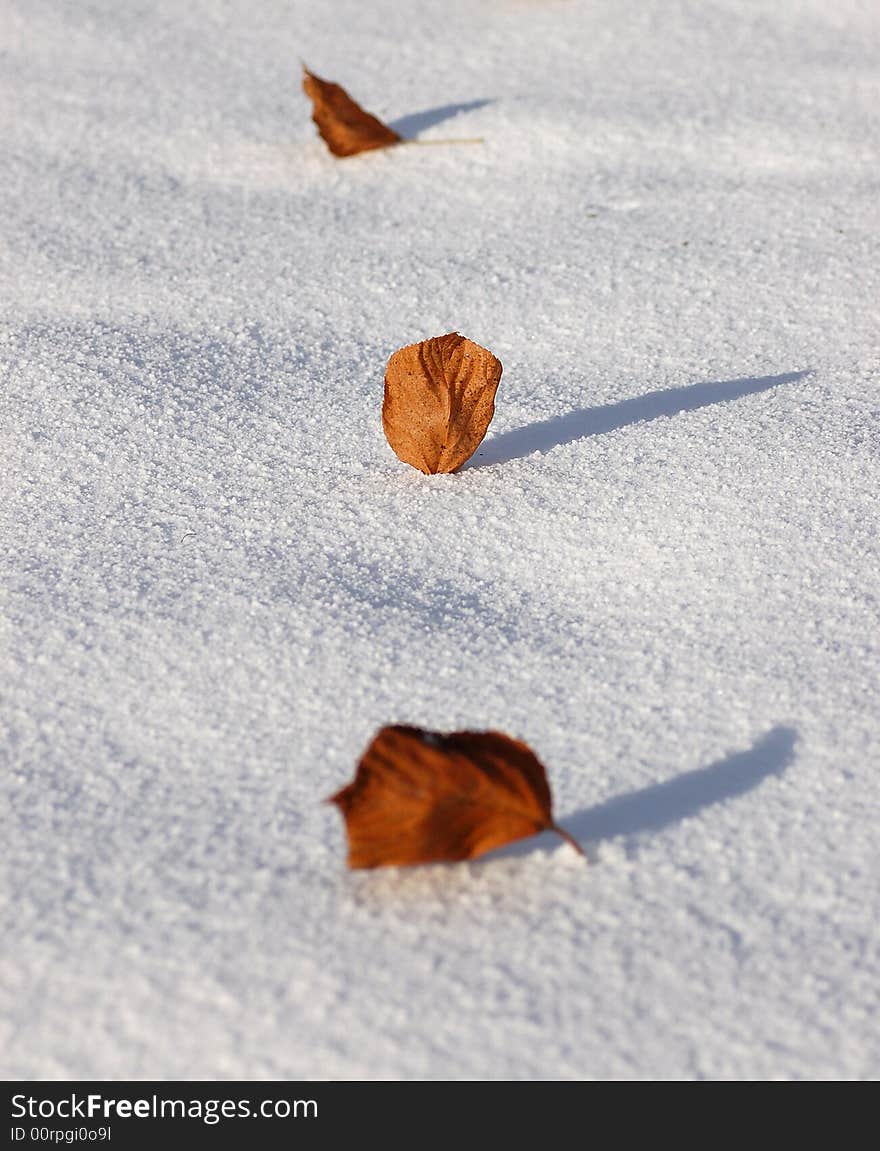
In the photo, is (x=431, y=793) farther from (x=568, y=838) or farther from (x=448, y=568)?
(x=448, y=568)

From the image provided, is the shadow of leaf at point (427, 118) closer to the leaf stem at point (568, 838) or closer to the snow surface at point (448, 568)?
the snow surface at point (448, 568)

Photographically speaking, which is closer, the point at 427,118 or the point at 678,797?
the point at 678,797

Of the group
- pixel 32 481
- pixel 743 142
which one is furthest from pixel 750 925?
pixel 743 142

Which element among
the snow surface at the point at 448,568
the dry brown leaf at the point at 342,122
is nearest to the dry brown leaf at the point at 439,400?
the snow surface at the point at 448,568

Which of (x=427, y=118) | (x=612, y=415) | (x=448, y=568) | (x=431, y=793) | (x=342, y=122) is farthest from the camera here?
(x=427, y=118)

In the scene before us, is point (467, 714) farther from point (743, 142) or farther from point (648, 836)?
point (743, 142)

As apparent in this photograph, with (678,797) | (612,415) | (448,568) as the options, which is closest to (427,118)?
(612,415)

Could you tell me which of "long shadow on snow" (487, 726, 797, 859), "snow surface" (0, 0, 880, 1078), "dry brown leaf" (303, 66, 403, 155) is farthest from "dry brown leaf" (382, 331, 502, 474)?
"dry brown leaf" (303, 66, 403, 155)
